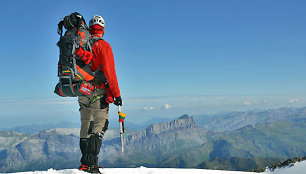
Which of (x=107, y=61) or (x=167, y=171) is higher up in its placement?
(x=107, y=61)

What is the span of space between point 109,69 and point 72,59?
1.07 meters

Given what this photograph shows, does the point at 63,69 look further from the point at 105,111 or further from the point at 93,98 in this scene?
the point at 105,111

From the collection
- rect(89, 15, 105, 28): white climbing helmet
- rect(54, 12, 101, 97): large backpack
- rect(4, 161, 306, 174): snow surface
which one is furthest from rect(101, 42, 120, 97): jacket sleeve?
rect(4, 161, 306, 174): snow surface

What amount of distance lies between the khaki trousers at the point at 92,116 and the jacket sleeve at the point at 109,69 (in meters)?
0.62

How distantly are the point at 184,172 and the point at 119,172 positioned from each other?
2.54m

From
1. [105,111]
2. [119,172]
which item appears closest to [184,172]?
[119,172]

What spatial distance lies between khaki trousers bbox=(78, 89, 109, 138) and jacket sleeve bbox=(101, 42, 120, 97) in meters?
0.62

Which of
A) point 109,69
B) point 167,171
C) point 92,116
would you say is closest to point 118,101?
point 109,69

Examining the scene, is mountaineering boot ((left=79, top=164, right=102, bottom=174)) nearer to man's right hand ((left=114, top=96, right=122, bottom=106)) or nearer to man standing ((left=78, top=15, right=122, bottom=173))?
man standing ((left=78, top=15, right=122, bottom=173))

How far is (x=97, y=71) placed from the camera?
27.2 feet

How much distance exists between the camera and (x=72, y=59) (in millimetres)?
7883

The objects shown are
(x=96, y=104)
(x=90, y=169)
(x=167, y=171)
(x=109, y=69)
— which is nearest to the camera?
(x=109, y=69)

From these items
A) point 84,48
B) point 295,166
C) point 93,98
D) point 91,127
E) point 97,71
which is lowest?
point 295,166

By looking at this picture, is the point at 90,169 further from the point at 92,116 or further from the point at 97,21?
the point at 97,21
